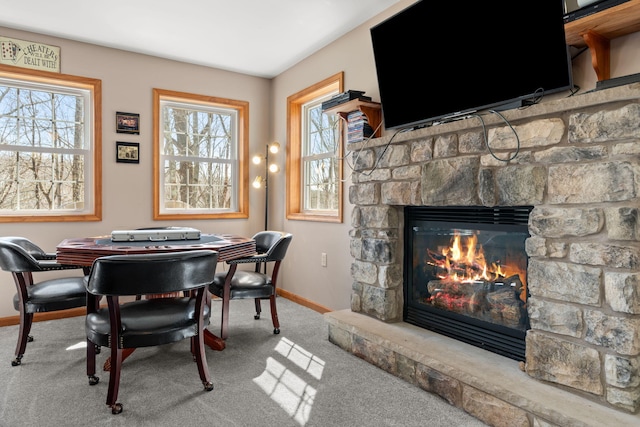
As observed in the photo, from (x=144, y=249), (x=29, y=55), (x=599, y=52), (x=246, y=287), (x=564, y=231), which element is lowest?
(x=246, y=287)

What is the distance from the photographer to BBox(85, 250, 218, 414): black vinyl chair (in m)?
1.82

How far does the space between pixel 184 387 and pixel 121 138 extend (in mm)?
2632

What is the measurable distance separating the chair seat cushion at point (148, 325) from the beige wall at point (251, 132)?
1691mm

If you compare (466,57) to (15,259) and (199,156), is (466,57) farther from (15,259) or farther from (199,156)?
(199,156)

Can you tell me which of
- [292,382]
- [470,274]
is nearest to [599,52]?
[470,274]

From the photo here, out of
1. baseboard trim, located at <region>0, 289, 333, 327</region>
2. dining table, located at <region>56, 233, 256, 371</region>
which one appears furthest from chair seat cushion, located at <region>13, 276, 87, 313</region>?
baseboard trim, located at <region>0, 289, 333, 327</region>

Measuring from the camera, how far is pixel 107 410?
6.42 ft

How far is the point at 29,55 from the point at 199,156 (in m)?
1.68

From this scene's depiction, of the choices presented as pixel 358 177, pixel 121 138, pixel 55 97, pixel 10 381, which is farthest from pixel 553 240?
pixel 55 97

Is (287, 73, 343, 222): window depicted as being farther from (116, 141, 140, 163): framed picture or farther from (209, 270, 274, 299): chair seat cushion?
(116, 141, 140, 163): framed picture

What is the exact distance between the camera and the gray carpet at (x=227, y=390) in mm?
1898

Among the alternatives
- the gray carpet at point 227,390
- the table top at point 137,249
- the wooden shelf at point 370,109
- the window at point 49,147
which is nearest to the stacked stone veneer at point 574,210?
the gray carpet at point 227,390

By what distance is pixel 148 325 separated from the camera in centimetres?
193

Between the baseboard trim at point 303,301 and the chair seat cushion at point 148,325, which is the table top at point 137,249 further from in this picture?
the baseboard trim at point 303,301
